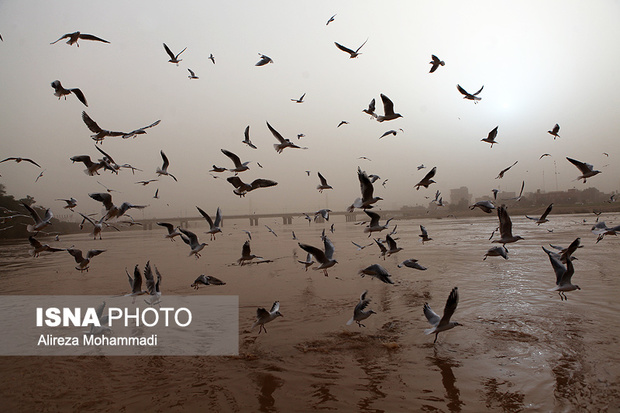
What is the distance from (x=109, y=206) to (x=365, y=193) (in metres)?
6.40

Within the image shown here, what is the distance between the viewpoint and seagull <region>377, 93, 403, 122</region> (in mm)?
10086

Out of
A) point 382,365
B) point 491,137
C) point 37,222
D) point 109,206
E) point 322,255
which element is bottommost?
point 382,365

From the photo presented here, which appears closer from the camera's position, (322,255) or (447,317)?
(447,317)

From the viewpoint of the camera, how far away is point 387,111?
10.5 meters

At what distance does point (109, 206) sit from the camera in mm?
9008

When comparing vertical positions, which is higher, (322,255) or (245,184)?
(245,184)

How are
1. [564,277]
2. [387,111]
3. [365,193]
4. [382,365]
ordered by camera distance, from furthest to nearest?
[387,111], [365,193], [564,277], [382,365]

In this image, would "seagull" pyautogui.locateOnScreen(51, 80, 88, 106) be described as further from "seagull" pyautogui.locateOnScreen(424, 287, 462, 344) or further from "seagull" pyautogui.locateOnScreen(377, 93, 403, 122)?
"seagull" pyautogui.locateOnScreen(424, 287, 462, 344)

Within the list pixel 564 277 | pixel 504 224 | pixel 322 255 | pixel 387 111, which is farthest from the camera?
pixel 387 111

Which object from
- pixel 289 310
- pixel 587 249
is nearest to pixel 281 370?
pixel 289 310

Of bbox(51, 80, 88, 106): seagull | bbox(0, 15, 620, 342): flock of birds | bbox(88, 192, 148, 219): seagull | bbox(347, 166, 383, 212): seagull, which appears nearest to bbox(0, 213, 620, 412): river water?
bbox(0, 15, 620, 342): flock of birds

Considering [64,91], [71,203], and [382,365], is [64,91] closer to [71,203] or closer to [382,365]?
[71,203]

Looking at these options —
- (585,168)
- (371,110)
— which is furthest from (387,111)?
(585,168)

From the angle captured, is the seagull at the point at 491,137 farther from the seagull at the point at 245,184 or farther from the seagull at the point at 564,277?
the seagull at the point at 245,184
